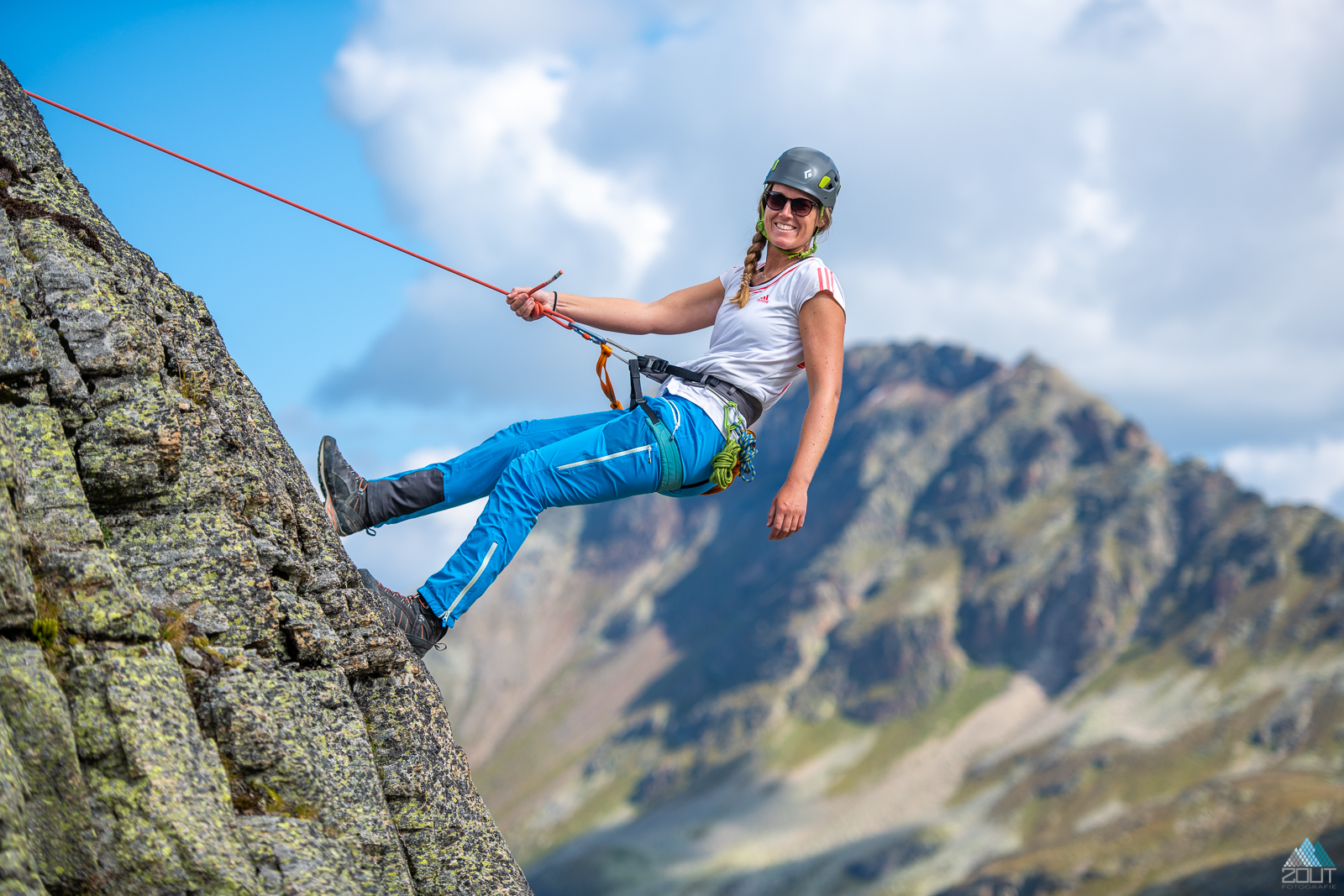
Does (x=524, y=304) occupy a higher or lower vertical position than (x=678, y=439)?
higher

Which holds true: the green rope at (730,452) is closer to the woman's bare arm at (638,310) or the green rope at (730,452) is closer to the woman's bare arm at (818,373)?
the woman's bare arm at (818,373)

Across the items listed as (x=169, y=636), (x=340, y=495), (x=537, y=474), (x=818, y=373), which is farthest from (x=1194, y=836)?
(x=169, y=636)

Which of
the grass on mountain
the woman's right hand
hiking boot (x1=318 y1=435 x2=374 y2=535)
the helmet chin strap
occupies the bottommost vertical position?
the grass on mountain

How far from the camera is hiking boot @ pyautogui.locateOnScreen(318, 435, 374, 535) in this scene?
10539mm

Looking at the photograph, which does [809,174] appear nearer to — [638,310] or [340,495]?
[638,310]

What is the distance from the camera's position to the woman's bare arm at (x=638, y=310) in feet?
40.6

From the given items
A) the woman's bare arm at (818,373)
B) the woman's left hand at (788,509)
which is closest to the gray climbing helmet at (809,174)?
the woman's bare arm at (818,373)

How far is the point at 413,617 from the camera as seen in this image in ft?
33.1

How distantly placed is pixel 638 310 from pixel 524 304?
131cm

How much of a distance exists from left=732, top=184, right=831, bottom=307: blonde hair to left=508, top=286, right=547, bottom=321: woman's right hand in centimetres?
246

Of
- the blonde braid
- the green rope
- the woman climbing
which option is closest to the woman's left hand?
the woman climbing

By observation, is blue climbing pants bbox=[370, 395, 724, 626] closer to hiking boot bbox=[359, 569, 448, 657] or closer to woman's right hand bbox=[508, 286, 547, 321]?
hiking boot bbox=[359, 569, 448, 657]

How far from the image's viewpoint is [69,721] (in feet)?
23.5

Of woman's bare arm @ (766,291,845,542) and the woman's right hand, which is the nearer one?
woman's bare arm @ (766,291,845,542)
